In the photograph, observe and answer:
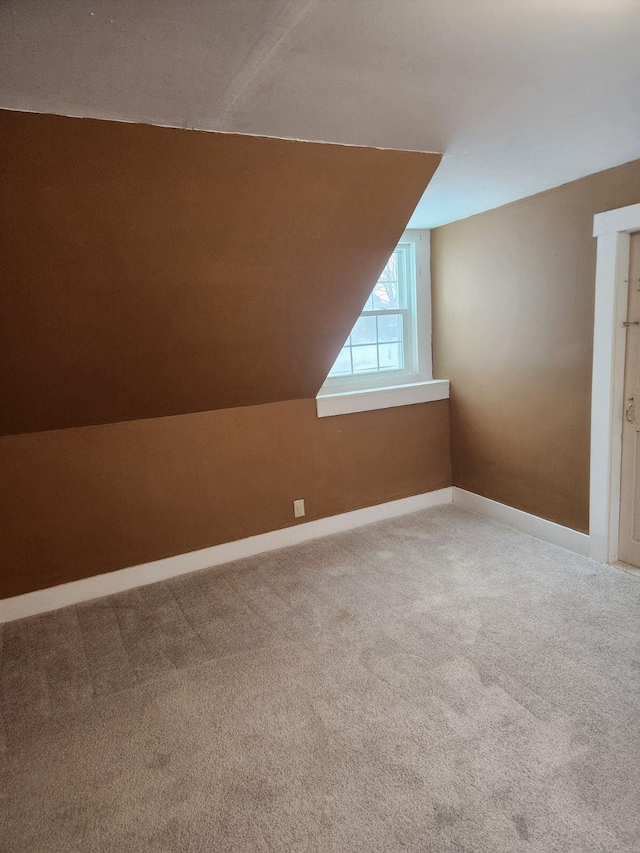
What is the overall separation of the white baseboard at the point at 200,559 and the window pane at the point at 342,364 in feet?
3.29

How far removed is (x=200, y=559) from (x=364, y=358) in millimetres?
1821

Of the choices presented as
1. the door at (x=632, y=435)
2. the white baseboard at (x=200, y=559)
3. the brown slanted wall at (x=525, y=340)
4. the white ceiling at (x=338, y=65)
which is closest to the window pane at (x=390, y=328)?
Result: the brown slanted wall at (x=525, y=340)

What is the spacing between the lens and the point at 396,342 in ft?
13.3

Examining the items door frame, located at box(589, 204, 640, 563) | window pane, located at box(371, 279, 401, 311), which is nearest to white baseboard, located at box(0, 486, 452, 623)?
door frame, located at box(589, 204, 640, 563)

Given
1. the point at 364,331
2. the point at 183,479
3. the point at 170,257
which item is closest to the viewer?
the point at 170,257

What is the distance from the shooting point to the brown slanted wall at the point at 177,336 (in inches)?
72.7

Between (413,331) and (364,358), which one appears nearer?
(364,358)

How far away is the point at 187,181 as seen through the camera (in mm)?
1902

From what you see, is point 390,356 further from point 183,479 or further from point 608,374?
point 183,479

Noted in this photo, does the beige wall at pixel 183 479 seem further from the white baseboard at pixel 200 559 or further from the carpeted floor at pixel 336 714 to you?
the carpeted floor at pixel 336 714

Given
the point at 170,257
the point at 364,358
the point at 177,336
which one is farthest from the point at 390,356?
the point at 170,257

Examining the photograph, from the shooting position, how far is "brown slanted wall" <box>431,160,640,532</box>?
293 centimetres

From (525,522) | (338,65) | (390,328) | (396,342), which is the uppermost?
(338,65)

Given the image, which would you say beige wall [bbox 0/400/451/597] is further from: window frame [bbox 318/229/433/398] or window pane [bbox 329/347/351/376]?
window pane [bbox 329/347/351/376]
